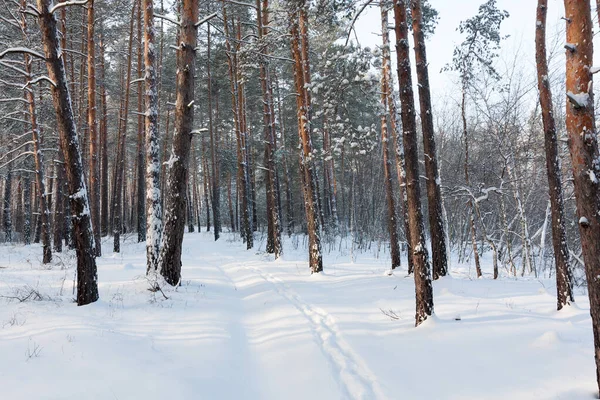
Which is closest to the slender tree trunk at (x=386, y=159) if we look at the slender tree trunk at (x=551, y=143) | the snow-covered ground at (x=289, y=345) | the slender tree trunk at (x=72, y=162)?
the snow-covered ground at (x=289, y=345)

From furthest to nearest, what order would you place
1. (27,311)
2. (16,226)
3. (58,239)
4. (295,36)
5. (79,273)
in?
(16,226), (58,239), (295,36), (79,273), (27,311)

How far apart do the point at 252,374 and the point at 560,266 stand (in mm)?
5998

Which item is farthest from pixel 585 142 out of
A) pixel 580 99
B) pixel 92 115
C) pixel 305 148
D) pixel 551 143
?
pixel 92 115

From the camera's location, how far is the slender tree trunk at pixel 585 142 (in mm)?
3303

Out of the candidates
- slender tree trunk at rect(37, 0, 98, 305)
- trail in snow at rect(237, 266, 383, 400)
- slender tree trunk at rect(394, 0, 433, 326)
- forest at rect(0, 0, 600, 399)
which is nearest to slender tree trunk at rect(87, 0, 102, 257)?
forest at rect(0, 0, 600, 399)

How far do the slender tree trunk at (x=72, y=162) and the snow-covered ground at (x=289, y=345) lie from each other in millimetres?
478

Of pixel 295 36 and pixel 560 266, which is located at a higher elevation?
pixel 295 36

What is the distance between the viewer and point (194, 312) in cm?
661

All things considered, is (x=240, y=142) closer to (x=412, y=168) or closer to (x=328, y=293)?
(x=328, y=293)

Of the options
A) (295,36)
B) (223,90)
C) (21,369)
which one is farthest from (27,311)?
(223,90)

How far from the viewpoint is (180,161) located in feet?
27.4

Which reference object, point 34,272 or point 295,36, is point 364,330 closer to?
point 295,36

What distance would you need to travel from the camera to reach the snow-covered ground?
3721 millimetres

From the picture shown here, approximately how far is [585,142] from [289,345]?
4293mm
